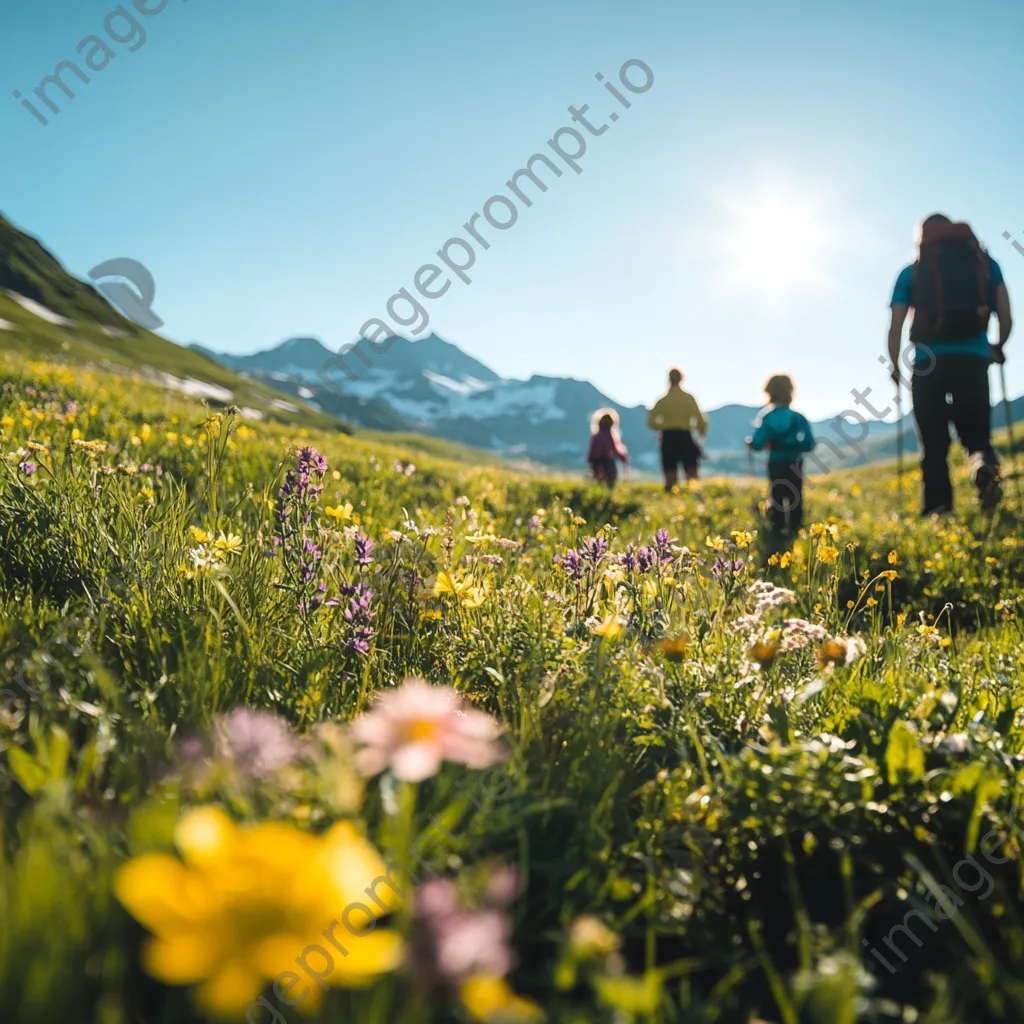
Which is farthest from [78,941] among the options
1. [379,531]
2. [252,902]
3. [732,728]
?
[379,531]

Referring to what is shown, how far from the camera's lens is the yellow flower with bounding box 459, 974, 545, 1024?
907mm

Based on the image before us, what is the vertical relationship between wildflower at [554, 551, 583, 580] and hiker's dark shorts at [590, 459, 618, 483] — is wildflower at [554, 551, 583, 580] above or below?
below

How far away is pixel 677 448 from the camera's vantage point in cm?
1616

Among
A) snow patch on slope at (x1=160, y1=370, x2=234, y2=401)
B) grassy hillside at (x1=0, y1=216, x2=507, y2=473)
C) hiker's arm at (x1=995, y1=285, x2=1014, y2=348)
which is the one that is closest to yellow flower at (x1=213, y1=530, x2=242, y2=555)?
hiker's arm at (x1=995, y1=285, x2=1014, y2=348)

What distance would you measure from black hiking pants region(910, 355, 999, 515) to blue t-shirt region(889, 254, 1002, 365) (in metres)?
0.07

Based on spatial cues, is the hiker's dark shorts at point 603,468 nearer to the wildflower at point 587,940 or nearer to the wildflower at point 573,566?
the wildflower at point 573,566

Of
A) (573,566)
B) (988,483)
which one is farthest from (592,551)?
(988,483)

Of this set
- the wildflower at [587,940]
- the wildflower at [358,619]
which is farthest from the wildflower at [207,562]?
the wildflower at [587,940]

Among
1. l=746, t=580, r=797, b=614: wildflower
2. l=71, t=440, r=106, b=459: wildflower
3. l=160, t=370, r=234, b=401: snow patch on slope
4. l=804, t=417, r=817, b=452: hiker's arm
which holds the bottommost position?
l=746, t=580, r=797, b=614: wildflower

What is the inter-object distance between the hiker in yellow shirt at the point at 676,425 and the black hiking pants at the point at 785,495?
555 centimetres

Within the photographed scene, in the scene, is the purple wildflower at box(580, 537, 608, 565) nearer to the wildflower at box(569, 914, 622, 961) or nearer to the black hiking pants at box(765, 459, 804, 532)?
the wildflower at box(569, 914, 622, 961)

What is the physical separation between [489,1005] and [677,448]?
15.8 metres

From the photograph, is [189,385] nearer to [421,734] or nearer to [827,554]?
[827,554]

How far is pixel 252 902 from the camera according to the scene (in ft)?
2.99
